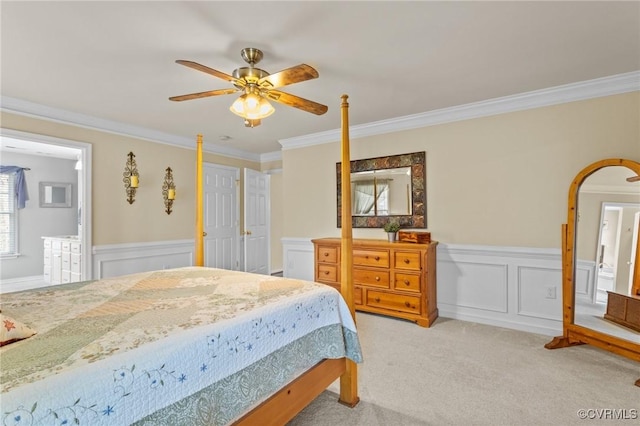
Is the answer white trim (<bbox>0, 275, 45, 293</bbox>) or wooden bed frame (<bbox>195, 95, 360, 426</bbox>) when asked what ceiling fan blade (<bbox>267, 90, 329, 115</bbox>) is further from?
white trim (<bbox>0, 275, 45, 293</bbox>)

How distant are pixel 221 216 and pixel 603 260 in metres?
4.84

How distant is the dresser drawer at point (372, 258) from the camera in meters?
3.60

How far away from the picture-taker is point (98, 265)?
379 centimetres

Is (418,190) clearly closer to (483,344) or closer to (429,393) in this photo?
(483,344)

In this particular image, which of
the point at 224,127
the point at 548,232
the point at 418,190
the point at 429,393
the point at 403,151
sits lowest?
the point at 429,393

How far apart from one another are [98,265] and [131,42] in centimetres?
279

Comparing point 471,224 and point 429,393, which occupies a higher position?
point 471,224

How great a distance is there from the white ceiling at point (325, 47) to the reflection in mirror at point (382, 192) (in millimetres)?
987

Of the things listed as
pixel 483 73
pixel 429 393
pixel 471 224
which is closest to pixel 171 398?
pixel 429 393

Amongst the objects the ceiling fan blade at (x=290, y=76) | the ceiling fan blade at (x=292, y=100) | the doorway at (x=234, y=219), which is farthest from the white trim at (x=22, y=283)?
the ceiling fan blade at (x=290, y=76)

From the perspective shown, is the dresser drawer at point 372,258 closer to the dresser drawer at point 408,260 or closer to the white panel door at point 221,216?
the dresser drawer at point 408,260

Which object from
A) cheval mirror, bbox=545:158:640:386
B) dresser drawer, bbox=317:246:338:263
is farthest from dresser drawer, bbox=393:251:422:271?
cheval mirror, bbox=545:158:640:386

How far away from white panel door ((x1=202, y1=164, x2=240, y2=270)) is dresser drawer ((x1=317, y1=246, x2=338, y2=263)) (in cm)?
201

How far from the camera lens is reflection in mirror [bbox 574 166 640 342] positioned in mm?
2545
